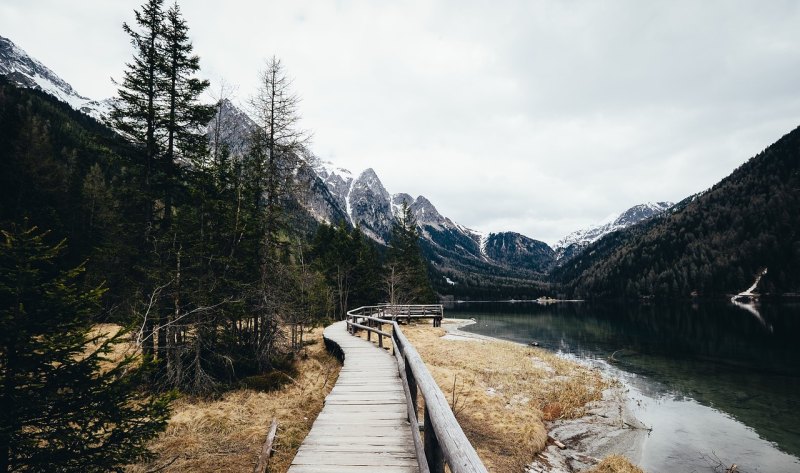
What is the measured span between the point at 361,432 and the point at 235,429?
15.1ft

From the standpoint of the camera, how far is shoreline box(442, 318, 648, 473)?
9.23m

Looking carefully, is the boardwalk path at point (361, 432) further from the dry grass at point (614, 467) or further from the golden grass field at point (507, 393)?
the dry grass at point (614, 467)

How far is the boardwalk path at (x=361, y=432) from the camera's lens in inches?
191

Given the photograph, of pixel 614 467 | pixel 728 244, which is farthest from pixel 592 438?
pixel 728 244

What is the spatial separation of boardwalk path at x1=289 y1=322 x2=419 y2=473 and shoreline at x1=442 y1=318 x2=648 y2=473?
3.97 metres

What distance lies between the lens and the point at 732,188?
150 meters

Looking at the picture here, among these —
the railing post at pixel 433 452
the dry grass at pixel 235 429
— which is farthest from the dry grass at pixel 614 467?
the dry grass at pixel 235 429

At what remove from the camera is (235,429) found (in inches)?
346

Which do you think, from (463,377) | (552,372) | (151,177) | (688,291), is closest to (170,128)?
(151,177)

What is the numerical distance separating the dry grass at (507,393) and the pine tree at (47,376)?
23.7 feet

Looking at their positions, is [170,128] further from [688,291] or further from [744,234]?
[744,234]

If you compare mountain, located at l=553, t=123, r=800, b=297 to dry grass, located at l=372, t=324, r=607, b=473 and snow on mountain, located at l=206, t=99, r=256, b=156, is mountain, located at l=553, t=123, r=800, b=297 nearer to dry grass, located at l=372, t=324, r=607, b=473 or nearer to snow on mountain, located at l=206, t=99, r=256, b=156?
dry grass, located at l=372, t=324, r=607, b=473

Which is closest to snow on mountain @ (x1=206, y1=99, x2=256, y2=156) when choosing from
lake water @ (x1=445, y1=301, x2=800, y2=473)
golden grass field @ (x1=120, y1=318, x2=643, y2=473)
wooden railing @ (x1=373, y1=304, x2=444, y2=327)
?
golden grass field @ (x1=120, y1=318, x2=643, y2=473)

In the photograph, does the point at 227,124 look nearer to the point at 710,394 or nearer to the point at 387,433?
the point at 387,433
